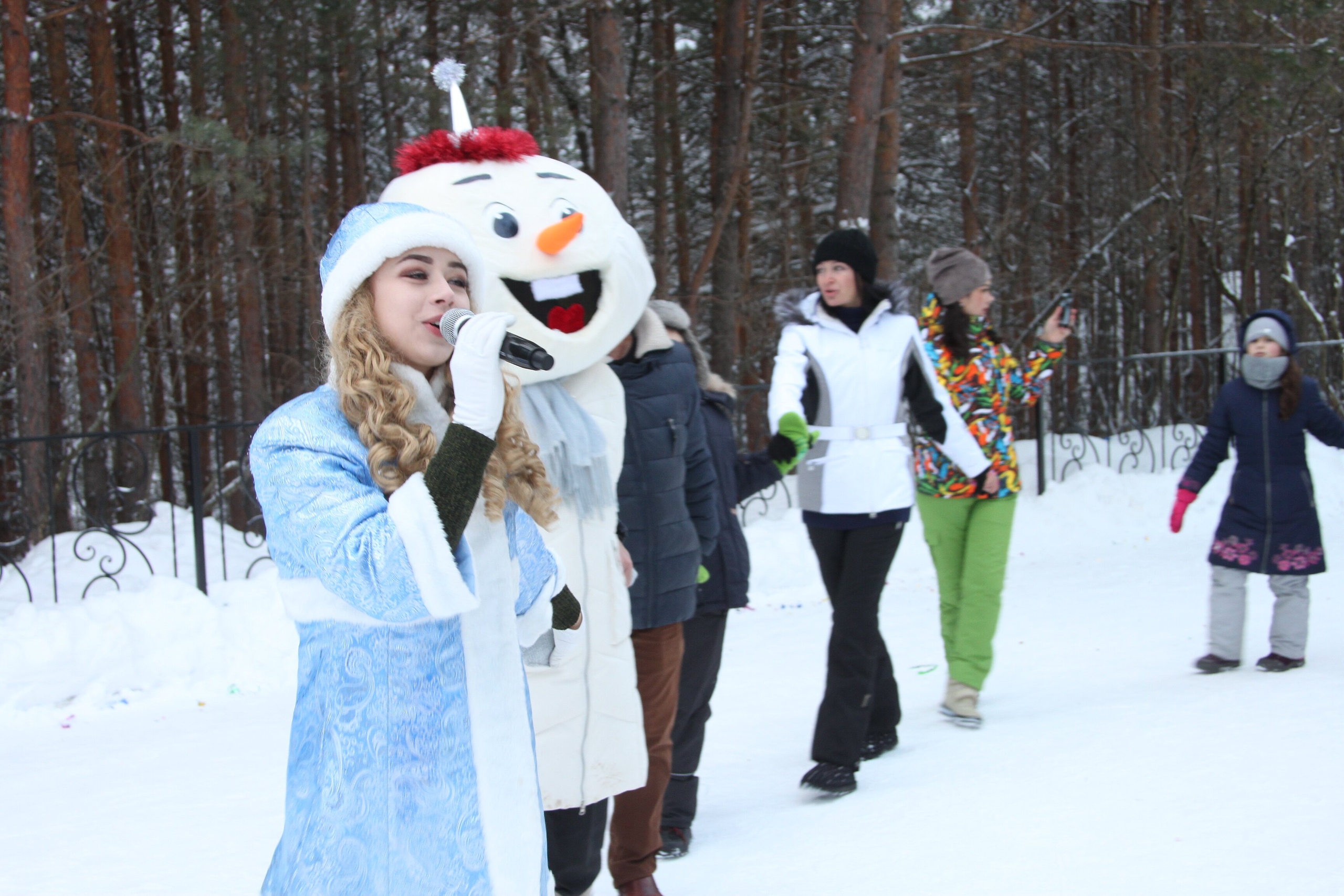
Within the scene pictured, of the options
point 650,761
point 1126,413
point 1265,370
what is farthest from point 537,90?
point 650,761

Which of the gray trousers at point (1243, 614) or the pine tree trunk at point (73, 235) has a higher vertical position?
the pine tree trunk at point (73, 235)

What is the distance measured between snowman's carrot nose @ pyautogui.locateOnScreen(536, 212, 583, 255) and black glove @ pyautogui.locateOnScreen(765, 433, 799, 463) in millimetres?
1060

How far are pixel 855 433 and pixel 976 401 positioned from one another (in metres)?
0.74

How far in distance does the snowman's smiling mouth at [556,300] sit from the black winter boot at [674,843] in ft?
5.03

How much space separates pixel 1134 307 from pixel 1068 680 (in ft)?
39.2

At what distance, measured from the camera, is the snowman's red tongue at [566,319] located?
260cm

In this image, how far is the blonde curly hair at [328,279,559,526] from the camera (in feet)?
5.42

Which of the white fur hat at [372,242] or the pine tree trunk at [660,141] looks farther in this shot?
the pine tree trunk at [660,141]

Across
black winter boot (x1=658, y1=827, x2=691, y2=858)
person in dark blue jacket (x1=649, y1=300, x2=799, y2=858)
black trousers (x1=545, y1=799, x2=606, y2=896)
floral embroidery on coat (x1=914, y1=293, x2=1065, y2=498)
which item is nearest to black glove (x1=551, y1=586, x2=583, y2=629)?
black trousers (x1=545, y1=799, x2=606, y2=896)

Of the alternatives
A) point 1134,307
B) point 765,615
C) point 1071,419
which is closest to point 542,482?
point 765,615

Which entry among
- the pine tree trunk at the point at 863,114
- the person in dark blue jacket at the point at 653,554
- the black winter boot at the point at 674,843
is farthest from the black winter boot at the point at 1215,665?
the pine tree trunk at the point at 863,114

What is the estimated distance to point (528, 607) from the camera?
1.90m

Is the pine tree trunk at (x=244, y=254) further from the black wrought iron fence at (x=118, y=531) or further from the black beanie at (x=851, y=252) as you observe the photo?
the black beanie at (x=851, y=252)

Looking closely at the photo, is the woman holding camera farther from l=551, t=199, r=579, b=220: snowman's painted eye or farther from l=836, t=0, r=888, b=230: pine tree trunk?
l=836, t=0, r=888, b=230: pine tree trunk
